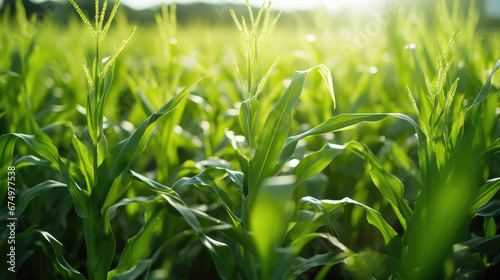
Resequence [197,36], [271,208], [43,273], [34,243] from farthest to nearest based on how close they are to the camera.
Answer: [197,36] → [43,273] → [34,243] → [271,208]

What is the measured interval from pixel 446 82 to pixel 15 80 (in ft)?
5.01

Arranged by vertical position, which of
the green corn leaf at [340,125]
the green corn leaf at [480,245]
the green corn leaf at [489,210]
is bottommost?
the green corn leaf at [480,245]

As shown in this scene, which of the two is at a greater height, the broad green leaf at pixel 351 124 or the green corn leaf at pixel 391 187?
the broad green leaf at pixel 351 124

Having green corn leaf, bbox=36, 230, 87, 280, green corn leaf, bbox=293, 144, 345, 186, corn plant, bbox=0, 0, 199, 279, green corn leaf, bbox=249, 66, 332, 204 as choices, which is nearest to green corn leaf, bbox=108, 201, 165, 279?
corn plant, bbox=0, 0, 199, 279

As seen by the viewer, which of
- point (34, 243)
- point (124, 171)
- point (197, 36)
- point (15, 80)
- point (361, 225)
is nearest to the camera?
point (124, 171)

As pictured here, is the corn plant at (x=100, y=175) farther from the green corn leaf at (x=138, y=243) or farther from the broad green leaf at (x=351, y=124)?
the broad green leaf at (x=351, y=124)

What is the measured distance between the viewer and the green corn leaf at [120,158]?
960 millimetres

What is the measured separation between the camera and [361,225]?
5.48 feet

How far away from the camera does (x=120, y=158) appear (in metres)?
0.96

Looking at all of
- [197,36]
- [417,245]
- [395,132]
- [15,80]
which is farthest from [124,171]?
[197,36]

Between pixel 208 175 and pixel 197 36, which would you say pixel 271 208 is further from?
pixel 197 36

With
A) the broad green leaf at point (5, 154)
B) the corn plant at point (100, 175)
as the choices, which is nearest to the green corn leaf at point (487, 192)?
the corn plant at point (100, 175)

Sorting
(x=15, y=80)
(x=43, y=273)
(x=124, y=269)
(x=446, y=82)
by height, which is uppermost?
(x=446, y=82)

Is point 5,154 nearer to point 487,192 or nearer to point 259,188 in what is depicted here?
point 259,188
